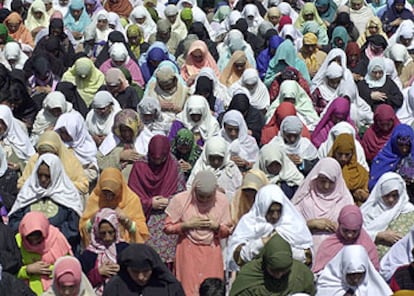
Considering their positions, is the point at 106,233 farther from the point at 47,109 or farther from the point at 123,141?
the point at 47,109

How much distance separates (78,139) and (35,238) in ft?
9.27

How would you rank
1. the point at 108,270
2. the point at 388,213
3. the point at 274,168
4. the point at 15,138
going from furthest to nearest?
the point at 15,138
the point at 274,168
the point at 388,213
the point at 108,270

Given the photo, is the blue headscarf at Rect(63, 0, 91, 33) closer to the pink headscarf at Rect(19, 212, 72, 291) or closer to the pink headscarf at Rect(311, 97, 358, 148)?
the pink headscarf at Rect(311, 97, 358, 148)

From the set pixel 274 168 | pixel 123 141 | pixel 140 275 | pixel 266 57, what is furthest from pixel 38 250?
pixel 266 57

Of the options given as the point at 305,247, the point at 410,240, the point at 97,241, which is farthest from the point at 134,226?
the point at 410,240

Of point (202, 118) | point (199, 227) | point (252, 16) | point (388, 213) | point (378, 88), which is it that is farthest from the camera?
point (252, 16)

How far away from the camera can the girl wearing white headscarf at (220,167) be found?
11.7 m

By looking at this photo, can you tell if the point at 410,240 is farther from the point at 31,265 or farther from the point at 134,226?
the point at 31,265

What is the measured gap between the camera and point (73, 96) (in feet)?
47.7

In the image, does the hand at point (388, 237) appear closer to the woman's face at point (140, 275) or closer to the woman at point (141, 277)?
the woman at point (141, 277)

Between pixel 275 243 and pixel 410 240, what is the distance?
1505 mm

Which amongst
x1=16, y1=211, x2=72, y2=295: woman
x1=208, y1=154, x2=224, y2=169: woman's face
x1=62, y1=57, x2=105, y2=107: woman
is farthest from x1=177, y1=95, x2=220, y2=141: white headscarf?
x1=16, y1=211, x2=72, y2=295: woman

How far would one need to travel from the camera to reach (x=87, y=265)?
10.0m

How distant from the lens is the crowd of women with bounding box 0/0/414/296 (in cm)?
990
